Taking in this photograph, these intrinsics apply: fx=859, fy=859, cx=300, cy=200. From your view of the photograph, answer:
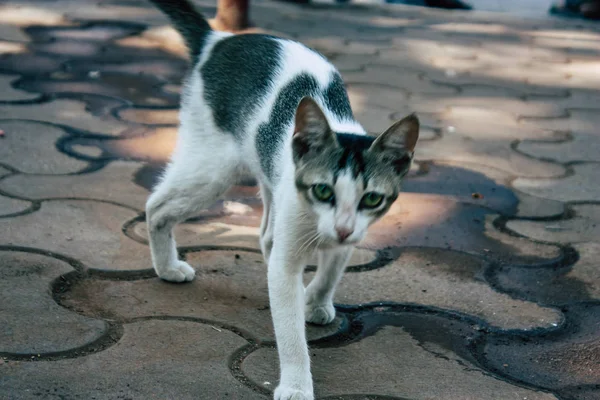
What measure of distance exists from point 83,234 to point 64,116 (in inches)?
63.2

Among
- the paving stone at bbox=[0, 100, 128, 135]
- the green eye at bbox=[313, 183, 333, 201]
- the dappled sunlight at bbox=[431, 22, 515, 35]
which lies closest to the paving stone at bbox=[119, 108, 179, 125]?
the paving stone at bbox=[0, 100, 128, 135]

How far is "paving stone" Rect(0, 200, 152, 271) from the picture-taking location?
304cm

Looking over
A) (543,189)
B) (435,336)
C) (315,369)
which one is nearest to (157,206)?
(315,369)

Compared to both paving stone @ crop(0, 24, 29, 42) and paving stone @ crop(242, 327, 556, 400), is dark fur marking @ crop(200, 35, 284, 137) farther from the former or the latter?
paving stone @ crop(0, 24, 29, 42)

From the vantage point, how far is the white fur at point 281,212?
7.50 ft

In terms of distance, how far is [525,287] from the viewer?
3.08 metres

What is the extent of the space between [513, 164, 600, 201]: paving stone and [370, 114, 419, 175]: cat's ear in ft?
5.86

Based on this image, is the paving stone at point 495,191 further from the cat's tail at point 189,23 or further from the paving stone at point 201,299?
the cat's tail at point 189,23

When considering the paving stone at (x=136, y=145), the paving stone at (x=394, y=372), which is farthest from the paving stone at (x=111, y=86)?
the paving stone at (x=394, y=372)

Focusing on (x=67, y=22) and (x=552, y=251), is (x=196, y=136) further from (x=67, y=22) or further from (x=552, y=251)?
(x=67, y=22)

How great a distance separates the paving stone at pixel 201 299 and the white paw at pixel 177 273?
22 millimetres

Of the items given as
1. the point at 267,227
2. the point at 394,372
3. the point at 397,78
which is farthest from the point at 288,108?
the point at 397,78

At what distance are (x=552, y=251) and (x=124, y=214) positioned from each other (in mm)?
1703

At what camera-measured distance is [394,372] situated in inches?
96.8
